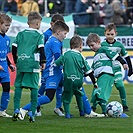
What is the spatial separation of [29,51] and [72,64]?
1.04m

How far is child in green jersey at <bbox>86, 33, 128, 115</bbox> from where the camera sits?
520 inches

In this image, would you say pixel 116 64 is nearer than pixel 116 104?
No

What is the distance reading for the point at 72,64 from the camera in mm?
12398

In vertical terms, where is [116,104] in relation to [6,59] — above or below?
below

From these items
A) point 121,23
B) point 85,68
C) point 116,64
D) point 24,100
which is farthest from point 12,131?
point 121,23

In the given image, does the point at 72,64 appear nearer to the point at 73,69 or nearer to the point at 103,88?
the point at 73,69

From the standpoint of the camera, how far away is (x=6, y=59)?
42.3 feet

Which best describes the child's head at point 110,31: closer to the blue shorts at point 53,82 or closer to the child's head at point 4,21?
the blue shorts at point 53,82

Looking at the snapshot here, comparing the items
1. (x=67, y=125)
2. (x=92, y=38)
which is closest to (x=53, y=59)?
(x=92, y=38)

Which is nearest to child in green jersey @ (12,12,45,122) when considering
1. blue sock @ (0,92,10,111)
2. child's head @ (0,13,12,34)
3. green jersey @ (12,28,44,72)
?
green jersey @ (12,28,44,72)

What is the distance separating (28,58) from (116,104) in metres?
2.14

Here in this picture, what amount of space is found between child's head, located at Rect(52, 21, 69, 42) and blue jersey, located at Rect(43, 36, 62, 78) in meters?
0.09

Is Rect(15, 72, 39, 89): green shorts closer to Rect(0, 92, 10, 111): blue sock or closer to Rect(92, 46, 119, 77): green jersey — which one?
Rect(0, 92, 10, 111): blue sock

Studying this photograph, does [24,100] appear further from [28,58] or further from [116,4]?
[116,4]
